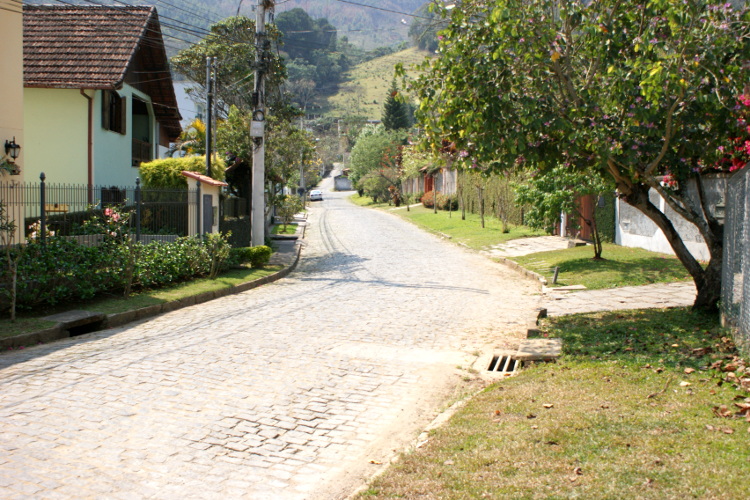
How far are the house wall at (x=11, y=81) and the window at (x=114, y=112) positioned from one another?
24.5 feet

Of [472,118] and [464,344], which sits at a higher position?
[472,118]

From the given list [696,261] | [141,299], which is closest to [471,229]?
[141,299]

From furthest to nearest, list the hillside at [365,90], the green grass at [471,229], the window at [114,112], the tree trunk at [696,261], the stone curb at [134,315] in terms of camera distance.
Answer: the hillside at [365,90]
the green grass at [471,229]
the window at [114,112]
the tree trunk at [696,261]
the stone curb at [134,315]

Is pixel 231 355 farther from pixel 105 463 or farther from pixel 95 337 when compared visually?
pixel 105 463

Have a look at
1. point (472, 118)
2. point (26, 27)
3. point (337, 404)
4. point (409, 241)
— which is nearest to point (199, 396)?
point (337, 404)

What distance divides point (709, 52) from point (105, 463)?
308 inches

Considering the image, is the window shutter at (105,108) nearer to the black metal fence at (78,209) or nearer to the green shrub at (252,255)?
the black metal fence at (78,209)

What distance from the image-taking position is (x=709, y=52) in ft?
26.4

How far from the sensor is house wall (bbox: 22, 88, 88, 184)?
18.7 meters

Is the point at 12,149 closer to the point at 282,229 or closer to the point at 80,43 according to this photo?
the point at 80,43

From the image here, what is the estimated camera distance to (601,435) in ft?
16.2

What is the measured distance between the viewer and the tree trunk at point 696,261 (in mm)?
9312

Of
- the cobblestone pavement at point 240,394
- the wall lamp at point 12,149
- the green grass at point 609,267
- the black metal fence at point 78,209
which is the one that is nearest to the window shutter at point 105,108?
the black metal fence at point 78,209

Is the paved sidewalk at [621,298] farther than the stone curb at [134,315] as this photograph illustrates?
Yes
